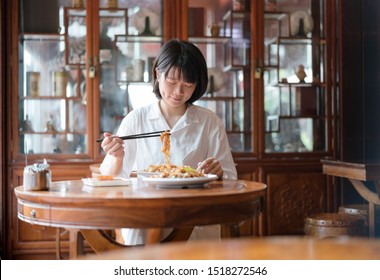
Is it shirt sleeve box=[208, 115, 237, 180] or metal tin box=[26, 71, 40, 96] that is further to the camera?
metal tin box=[26, 71, 40, 96]

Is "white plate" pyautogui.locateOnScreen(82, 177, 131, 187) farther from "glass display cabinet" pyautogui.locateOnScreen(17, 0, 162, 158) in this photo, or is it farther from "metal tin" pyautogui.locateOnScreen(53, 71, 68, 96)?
"metal tin" pyautogui.locateOnScreen(53, 71, 68, 96)

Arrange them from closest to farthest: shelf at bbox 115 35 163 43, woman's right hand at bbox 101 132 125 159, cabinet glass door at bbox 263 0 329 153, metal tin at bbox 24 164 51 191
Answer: metal tin at bbox 24 164 51 191
woman's right hand at bbox 101 132 125 159
shelf at bbox 115 35 163 43
cabinet glass door at bbox 263 0 329 153

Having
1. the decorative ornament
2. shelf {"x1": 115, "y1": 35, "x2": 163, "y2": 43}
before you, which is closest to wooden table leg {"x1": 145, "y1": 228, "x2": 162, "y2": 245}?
shelf {"x1": 115, "y1": 35, "x2": 163, "y2": 43}

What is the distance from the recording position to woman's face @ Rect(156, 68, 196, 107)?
98.1 inches

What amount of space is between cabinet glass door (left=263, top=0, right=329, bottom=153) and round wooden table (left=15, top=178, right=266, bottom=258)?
2.81m

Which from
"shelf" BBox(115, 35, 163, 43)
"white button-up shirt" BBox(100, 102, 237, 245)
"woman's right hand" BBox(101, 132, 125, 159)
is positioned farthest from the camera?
"shelf" BBox(115, 35, 163, 43)

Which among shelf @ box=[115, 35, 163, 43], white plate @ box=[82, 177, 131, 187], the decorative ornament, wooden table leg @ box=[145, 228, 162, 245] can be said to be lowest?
wooden table leg @ box=[145, 228, 162, 245]

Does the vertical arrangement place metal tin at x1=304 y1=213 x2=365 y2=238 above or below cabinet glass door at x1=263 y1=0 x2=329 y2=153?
below

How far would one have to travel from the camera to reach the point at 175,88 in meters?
2.51

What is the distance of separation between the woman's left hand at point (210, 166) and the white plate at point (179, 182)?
15cm

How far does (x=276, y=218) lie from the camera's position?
4.66 m

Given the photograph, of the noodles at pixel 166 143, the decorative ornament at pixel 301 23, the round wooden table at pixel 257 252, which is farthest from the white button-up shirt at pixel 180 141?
the decorative ornament at pixel 301 23
